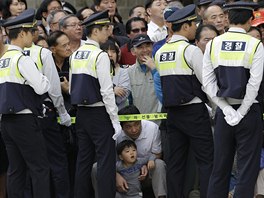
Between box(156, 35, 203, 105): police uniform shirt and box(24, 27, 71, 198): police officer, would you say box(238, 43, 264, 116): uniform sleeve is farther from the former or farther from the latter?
box(24, 27, 71, 198): police officer

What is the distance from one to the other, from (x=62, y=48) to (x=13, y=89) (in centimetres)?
138

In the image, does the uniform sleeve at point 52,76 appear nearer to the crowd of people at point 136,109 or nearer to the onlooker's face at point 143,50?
the crowd of people at point 136,109

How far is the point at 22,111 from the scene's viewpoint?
823 cm

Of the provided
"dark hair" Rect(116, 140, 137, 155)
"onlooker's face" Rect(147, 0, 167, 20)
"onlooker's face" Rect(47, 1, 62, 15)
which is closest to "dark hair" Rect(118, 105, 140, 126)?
"dark hair" Rect(116, 140, 137, 155)

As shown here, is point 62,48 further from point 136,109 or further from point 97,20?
point 136,109

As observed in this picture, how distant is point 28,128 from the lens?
826cm

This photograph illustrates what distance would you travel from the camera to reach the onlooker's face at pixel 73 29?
9852mm

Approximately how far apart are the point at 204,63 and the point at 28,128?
192 centimetres

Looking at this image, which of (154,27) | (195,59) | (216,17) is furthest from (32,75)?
(154,27)

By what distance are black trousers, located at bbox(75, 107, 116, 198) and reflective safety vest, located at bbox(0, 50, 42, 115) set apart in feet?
2.11

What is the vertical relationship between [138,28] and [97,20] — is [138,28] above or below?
below

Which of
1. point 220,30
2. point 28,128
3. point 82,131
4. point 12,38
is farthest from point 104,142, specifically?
point 220,30

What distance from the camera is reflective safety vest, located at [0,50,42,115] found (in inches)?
321

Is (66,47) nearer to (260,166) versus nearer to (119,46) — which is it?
(119,46)
